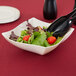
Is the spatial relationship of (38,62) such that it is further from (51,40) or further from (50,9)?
(50,9)

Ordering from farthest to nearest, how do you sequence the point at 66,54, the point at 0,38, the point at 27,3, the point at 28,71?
the point at 27,3 → the point at 0,38 → the point at 66,54 → the point at 28,71

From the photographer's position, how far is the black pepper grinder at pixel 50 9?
1.32 metres

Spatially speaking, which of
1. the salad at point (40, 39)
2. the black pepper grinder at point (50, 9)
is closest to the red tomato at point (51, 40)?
the salad at point (40, 39)

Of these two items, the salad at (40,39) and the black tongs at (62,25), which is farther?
the black tongs at (62,25)

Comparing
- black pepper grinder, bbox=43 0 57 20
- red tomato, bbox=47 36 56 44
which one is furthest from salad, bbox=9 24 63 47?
black pepper grinder, bbox=43 0 57 20

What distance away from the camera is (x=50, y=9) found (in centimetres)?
133

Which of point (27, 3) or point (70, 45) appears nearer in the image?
point (70, 45)

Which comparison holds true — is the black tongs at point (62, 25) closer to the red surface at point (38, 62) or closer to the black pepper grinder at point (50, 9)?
the red surface at point (38, 62)

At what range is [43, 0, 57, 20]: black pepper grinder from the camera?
1.32 meters

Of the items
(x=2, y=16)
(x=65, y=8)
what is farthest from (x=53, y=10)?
(x=2, y=16)

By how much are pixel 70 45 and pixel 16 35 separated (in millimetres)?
306

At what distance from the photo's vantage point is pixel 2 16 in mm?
1355

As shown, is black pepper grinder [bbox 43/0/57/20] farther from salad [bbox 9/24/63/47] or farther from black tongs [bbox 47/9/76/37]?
salad [bbox 9/24/63/47]

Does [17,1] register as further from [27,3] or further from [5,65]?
[5,65]
